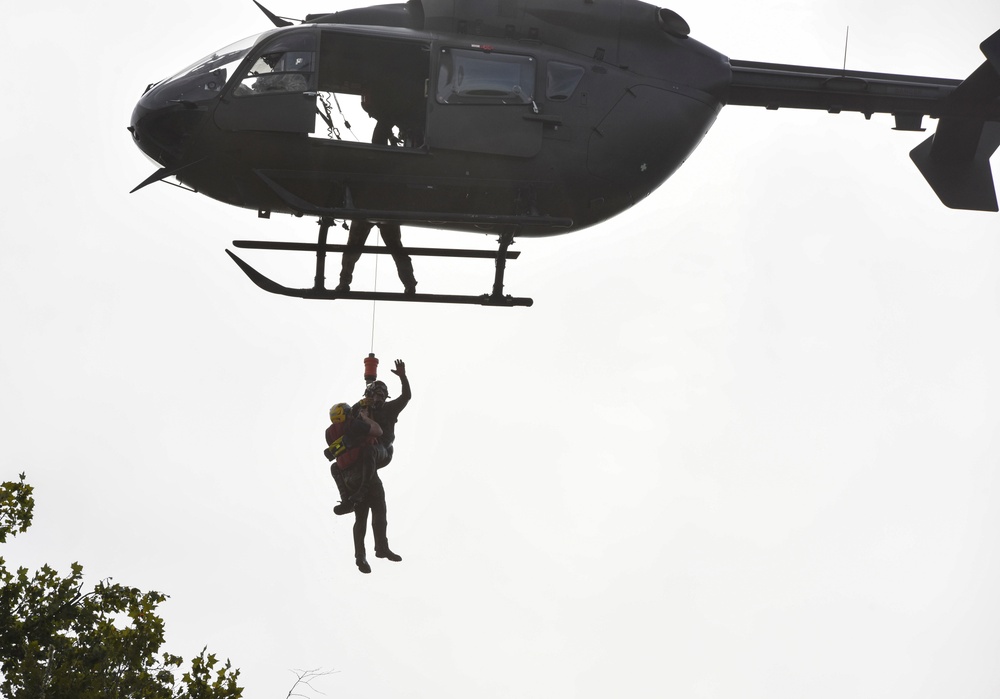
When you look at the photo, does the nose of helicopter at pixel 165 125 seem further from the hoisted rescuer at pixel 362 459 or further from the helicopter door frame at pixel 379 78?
the hoisted rescuer at pixel 362 459

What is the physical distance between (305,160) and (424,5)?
2.21 m

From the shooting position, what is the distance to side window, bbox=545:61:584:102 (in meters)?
19.0

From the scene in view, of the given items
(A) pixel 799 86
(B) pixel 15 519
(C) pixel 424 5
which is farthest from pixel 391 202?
(B) pixel 15 519

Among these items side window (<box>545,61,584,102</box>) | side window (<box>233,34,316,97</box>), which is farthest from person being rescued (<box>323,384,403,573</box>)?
side window (<box>545,61,584,102</box>)

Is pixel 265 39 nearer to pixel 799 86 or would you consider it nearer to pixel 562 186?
pixel 562 186

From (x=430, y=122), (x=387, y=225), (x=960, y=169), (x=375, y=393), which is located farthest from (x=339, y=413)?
(x=960, y=169)

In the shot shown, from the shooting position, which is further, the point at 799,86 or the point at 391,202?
the point at 799,86

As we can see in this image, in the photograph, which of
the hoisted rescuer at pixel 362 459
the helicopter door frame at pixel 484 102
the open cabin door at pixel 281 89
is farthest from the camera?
the hoisted rescuer at pixel 362 459

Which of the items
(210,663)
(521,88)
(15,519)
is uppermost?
(521,88)

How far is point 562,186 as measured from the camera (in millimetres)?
19078

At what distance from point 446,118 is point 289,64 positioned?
171cm

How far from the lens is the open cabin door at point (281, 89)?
18.4 m

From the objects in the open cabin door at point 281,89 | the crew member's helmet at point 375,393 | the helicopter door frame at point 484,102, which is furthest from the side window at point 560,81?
the crew member's helmet at point 375,393

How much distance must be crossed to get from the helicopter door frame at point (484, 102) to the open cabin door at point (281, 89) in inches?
50.0
